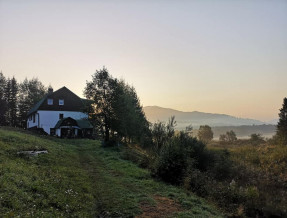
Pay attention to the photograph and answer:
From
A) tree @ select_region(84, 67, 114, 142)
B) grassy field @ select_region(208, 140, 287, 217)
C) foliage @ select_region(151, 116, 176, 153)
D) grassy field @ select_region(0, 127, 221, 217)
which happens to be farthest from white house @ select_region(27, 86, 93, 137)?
grassy field @ select_region(0, 127, 221, 217)

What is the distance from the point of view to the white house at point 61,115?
142 feet

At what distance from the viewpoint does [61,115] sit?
1863 inches

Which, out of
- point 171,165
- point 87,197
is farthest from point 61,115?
point 87,197

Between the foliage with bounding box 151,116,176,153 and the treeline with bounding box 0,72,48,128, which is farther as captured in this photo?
the treeline with bounding box 0,72,48,128

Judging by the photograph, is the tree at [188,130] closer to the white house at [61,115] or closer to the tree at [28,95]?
the white house at [61,115]

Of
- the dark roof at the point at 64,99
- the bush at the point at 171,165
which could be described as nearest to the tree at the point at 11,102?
the dark roof at the point at 64,99

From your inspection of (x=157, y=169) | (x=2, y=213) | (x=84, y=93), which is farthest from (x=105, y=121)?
(x=2, y=213)

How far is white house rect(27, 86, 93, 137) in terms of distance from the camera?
142 feet

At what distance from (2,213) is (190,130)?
16963mm

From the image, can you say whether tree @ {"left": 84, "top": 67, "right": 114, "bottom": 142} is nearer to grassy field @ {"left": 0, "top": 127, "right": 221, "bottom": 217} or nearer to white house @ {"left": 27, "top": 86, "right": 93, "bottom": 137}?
white house @ {"left": 27, "top": 86, "right": 93, "bottom": 137}

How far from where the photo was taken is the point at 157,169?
554 inches

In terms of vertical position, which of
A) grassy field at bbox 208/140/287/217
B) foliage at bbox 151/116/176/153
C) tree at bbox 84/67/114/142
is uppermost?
tree at bbox 84/67/114/142

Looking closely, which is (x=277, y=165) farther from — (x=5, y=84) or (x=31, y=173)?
(x=5, y=84)

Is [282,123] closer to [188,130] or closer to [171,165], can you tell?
[188,130]
